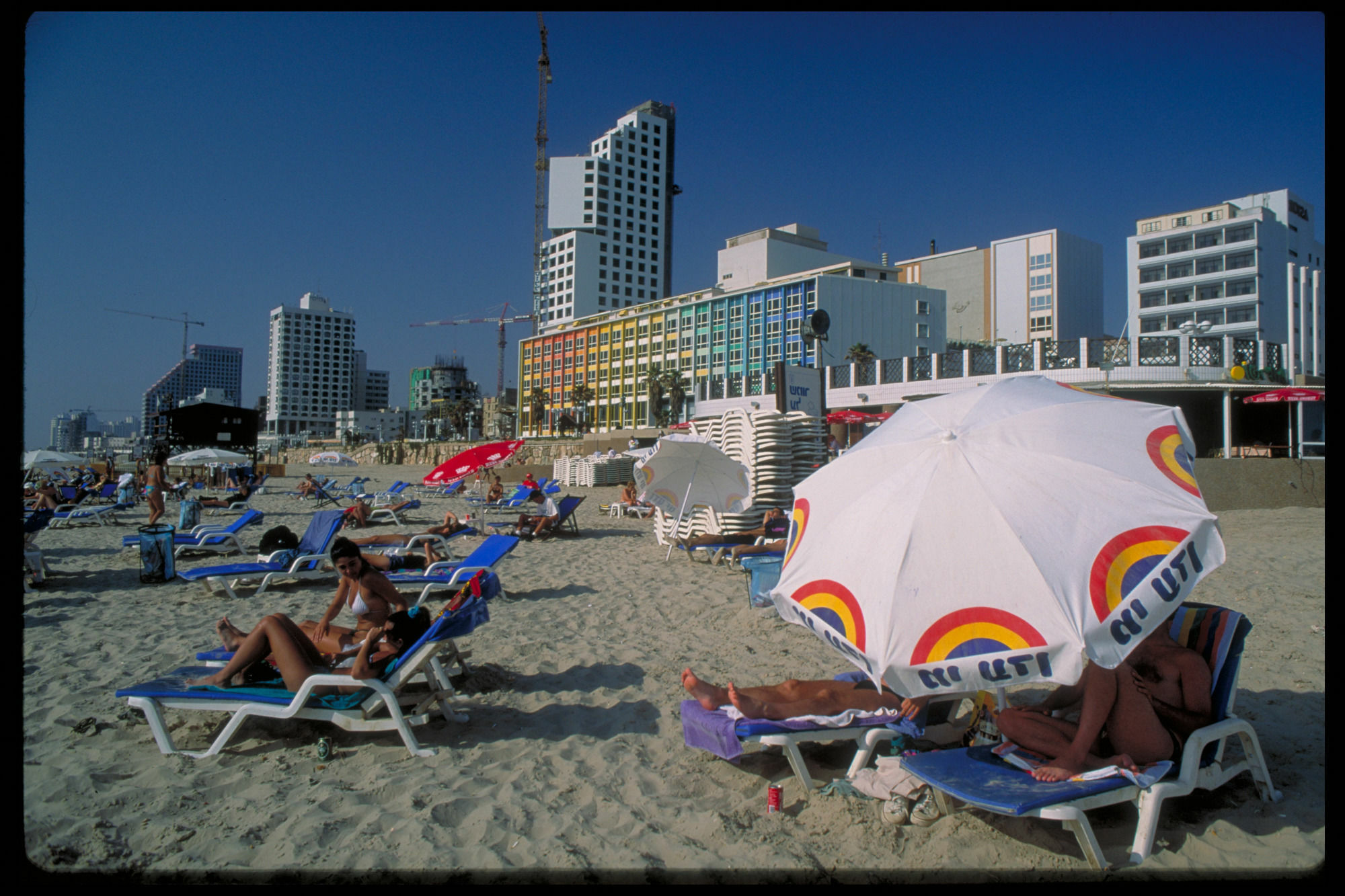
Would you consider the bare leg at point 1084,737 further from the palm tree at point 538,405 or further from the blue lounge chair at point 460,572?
the palm tree at point 538,405

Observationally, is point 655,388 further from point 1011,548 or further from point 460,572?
point 1011,548

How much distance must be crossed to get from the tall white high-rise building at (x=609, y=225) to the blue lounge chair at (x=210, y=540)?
312 feet

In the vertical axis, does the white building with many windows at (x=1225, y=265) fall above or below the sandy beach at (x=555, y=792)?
above

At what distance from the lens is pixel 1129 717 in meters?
2.88

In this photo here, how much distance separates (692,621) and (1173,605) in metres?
4.63

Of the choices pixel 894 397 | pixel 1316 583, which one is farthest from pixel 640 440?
pixel 1316 583

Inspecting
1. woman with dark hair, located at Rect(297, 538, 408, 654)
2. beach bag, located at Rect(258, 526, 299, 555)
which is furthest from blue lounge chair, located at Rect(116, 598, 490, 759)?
beach bag, located at Rect(258, 526, 299, 555)

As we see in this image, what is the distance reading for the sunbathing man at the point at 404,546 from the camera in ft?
25.1

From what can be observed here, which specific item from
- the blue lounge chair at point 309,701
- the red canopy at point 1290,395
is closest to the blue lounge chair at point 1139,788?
the blue lounge chair at point 309,701

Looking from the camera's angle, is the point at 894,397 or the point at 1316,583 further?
the point at 894,397

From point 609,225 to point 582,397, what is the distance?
40.3 m

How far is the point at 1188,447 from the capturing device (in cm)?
266

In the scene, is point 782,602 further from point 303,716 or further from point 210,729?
point 210,729

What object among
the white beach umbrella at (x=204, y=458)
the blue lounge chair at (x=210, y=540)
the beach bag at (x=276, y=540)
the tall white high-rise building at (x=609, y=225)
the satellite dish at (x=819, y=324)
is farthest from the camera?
the tall white high-rise building at (x=609, y=225)
